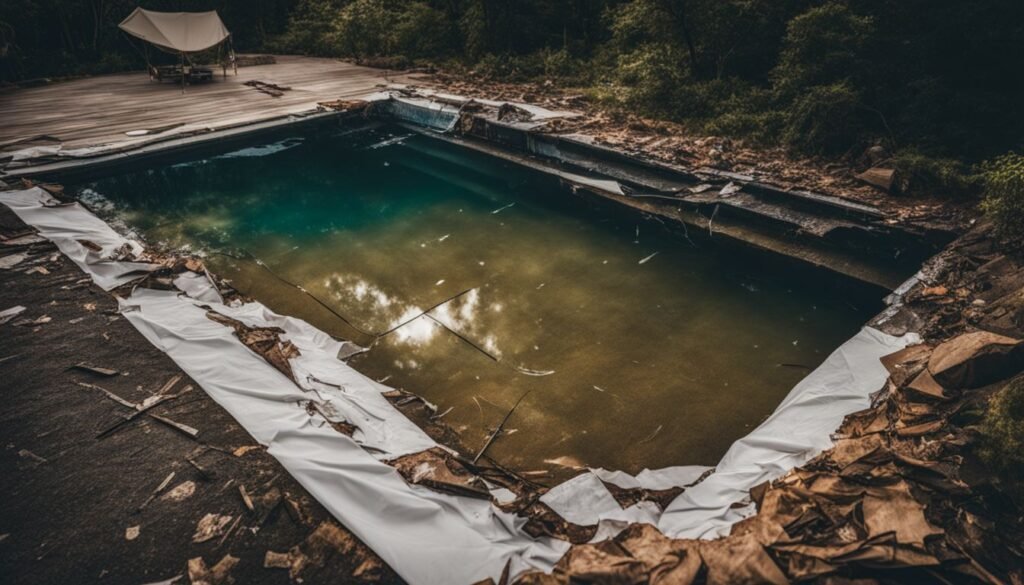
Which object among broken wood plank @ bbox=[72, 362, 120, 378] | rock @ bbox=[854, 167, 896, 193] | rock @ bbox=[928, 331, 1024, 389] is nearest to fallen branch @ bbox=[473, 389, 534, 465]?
broken wood plank @ bbox=[72, 362, 120, 378]

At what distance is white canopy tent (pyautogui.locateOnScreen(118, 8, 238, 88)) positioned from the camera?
36.1 feet

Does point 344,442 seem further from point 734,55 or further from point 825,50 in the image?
point 734,55

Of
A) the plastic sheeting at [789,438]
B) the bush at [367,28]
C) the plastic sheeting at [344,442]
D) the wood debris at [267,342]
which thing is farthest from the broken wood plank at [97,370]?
the bush at [367,28]

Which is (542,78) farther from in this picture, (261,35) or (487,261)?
(261,35)

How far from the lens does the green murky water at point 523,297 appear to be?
3818 millimetres

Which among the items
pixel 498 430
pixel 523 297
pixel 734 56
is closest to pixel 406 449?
pixel 498 430

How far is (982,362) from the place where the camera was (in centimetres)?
284

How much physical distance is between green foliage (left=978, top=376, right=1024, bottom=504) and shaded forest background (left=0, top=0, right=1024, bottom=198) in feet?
11.7

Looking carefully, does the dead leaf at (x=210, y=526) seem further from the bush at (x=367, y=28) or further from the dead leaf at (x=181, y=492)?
the bush at (x=367, y=28)

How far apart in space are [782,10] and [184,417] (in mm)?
9337

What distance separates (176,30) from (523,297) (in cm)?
1130

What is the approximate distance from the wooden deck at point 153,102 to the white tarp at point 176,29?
2.93 feet

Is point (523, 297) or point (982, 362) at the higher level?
point (982, 362)

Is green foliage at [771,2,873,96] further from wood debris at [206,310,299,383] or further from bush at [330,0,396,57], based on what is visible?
bush at [330,0,396,57]
